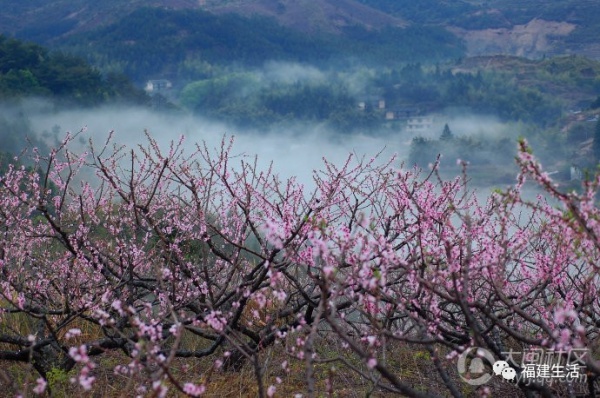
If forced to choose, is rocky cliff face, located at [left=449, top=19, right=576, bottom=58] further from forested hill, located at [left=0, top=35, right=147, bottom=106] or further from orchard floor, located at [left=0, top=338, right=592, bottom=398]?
orchard floor, located at [left=0, top=338, right=592, bottom=398]

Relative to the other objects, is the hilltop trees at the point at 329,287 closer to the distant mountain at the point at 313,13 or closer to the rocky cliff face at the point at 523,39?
the rocky cliff face at the point at 523,39

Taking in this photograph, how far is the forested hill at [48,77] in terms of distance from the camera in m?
41.7

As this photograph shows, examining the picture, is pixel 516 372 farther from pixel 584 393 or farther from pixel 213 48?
pixel 213 48

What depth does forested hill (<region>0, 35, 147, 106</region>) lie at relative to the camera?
4169 cm

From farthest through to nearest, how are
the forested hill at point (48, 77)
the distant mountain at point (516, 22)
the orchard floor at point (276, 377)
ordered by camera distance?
the distant mountain at point (516, 22), the forested hill at point (48, 77), the orchard floor at point (276, 377)

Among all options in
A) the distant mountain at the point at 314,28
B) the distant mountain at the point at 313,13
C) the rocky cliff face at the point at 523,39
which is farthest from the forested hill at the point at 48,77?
the distant mountain at the point at 313,13

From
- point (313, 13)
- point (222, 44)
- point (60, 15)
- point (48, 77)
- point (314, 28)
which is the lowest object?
point (222, 44)

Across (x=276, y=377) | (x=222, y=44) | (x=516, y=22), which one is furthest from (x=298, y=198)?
(x=516, y=22)

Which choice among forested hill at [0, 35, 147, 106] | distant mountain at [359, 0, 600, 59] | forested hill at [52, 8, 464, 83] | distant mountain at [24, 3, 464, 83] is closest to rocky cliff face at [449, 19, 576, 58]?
distant mountain at [359, 0, 600, 59]

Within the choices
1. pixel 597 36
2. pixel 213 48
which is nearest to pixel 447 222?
pixel 213 48

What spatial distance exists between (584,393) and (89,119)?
47.1 meters

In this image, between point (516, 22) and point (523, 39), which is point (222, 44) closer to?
point (523, 39)

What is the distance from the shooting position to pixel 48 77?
148 ft

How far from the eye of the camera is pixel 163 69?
100 m
